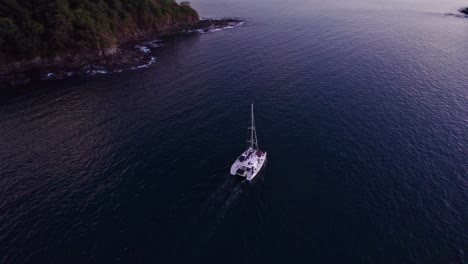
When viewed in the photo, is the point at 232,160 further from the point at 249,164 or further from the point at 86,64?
the point at 86,64

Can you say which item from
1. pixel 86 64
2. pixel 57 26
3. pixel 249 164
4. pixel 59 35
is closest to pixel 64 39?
pixel 59 35

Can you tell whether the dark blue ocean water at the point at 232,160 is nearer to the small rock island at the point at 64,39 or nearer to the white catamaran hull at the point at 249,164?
the white catamaran hull at the point at 249,164

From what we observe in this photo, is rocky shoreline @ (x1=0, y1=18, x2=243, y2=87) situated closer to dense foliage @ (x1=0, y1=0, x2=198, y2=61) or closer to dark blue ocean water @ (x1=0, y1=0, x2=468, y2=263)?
dense foliage @ (x1=0, y1=0, x2=198, y2=61)

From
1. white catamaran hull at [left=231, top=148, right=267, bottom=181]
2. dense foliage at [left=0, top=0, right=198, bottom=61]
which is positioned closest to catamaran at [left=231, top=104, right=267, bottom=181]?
white catamaran hull at [left=231, top=148, right=267, bottom=181]

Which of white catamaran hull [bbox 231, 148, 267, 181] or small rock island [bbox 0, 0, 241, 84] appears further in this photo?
small rock island [bbox 0, 0, 241, 84]

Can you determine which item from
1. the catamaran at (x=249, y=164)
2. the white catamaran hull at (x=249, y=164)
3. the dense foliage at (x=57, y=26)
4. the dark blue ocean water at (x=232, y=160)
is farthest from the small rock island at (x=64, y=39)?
the white catamaran hull at (x=249, y=164)

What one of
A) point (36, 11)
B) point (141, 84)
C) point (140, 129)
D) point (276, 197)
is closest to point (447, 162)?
point (276, 197)
